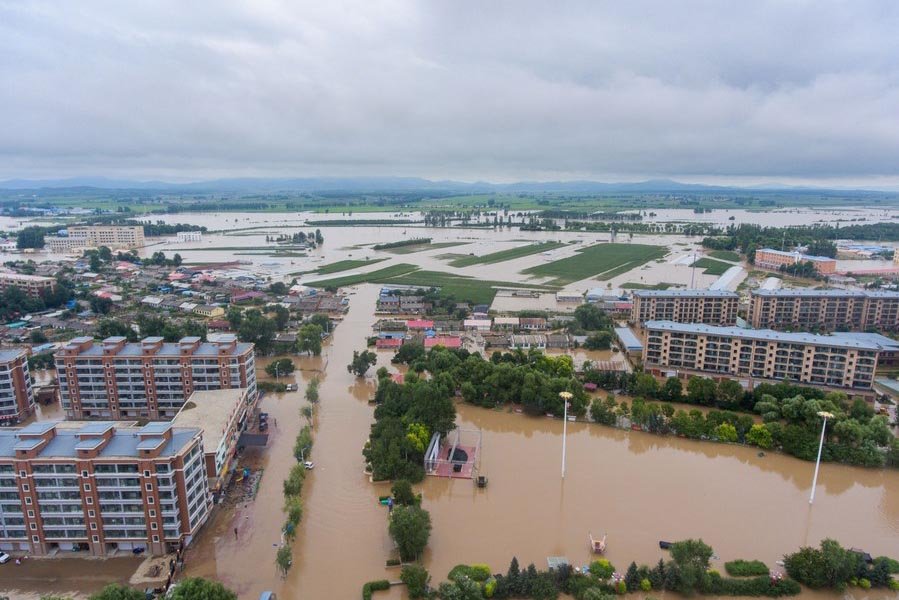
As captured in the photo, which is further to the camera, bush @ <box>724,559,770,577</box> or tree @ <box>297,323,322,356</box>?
tree @ <box>297,323,322,356</box>

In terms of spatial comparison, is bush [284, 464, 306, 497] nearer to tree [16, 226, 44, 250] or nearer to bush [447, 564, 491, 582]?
bush [447, 564, 491, 582]

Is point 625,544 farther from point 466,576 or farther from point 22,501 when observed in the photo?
point 22,501

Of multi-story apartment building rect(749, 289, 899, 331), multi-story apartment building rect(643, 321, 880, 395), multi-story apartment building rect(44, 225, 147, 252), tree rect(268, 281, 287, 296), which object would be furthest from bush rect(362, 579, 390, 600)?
multi-story apartment building rect(44, 225, 147, 252)

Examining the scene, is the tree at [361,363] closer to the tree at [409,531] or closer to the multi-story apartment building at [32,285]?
the tree at [409,531]

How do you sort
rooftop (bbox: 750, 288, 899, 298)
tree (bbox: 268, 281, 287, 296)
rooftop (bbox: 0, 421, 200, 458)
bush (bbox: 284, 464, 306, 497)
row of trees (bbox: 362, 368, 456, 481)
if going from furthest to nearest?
tree (bbox: 268, 281, 287, 296), rooftop (bbox: 750, 288, 899, 298), row of trees (bbox: 362, 368, 456, 481), bush (bbox: 284, 464, 306, 497), rooftop (bbox: 0, 421, 200, 458)

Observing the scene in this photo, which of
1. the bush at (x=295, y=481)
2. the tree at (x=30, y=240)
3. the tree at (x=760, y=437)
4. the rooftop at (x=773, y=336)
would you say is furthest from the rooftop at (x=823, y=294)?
the tree at (x=30, y=240)

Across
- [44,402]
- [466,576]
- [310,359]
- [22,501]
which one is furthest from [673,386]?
[44,402]
